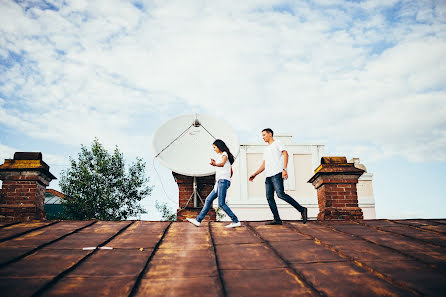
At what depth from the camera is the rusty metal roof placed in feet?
8.06

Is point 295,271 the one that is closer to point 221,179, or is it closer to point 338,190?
point 221,179

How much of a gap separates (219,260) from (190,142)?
422 centimetres

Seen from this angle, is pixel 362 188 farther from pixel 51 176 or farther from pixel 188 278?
pixel 188 278

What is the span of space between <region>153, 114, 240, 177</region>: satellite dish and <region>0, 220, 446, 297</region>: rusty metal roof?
210cm

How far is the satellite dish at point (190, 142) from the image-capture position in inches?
263

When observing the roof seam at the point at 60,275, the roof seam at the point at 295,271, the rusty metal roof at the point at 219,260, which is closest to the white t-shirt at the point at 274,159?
the rusty metal roof at the point at 219,260

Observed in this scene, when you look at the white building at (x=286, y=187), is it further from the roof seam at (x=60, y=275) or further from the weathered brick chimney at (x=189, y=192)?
the roof seam at (x=60, y=275)

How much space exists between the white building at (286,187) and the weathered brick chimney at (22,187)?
1759cm

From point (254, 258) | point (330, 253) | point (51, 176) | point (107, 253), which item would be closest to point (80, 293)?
point (107, 253)

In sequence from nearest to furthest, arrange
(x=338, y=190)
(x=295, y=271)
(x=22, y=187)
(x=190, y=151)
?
(x=295, y=271), (x=22, y=187), (x=338, y=190), (x=190, y=151)

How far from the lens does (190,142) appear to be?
7.17 meters

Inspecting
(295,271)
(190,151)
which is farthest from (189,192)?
(295,271)

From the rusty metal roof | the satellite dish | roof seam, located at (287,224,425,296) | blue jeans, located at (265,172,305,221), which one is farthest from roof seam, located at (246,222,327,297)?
the satellite dish

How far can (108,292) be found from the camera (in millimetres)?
2367
